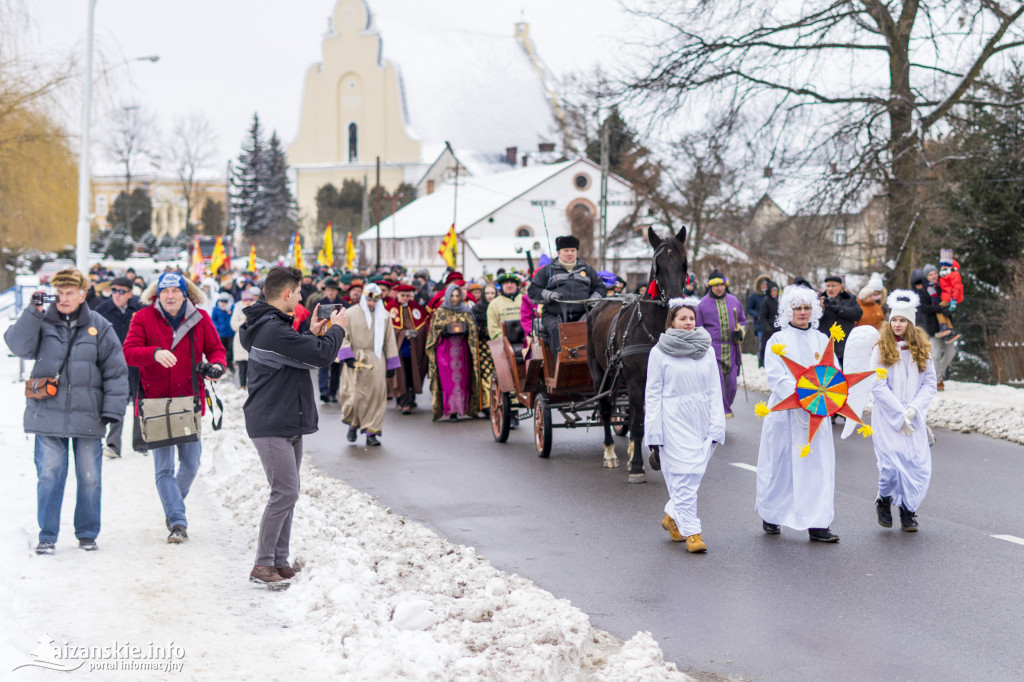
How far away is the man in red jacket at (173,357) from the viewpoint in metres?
7.94

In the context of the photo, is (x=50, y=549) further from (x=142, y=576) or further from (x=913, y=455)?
(x=913, y=455)

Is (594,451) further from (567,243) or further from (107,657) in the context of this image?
(107,657)

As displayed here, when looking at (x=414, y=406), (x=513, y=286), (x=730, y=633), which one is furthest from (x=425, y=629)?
(x=414, y=406)

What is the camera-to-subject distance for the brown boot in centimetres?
689

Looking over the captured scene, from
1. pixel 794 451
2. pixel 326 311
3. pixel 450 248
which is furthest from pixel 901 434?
pixel 450 248

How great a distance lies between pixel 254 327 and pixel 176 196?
97.7 m

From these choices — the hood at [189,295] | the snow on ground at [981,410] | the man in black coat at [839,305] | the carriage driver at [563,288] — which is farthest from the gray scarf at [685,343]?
the snow on ground at [981,410]

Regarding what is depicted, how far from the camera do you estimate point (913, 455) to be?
8.50 metres

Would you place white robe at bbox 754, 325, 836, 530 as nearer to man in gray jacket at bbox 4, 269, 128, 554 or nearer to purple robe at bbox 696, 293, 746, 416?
man in gray jacket at bbox 4, 269, 128, 554

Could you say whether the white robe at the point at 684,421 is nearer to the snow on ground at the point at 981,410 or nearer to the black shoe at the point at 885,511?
the black shoe at the point at 885,511

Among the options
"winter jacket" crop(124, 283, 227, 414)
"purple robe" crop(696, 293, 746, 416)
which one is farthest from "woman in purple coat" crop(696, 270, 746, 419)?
"winter jacket" crop(124, 283, 227, 414)

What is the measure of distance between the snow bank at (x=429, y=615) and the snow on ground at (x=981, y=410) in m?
8.10

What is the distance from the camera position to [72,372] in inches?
302

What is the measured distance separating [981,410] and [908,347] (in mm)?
7199
